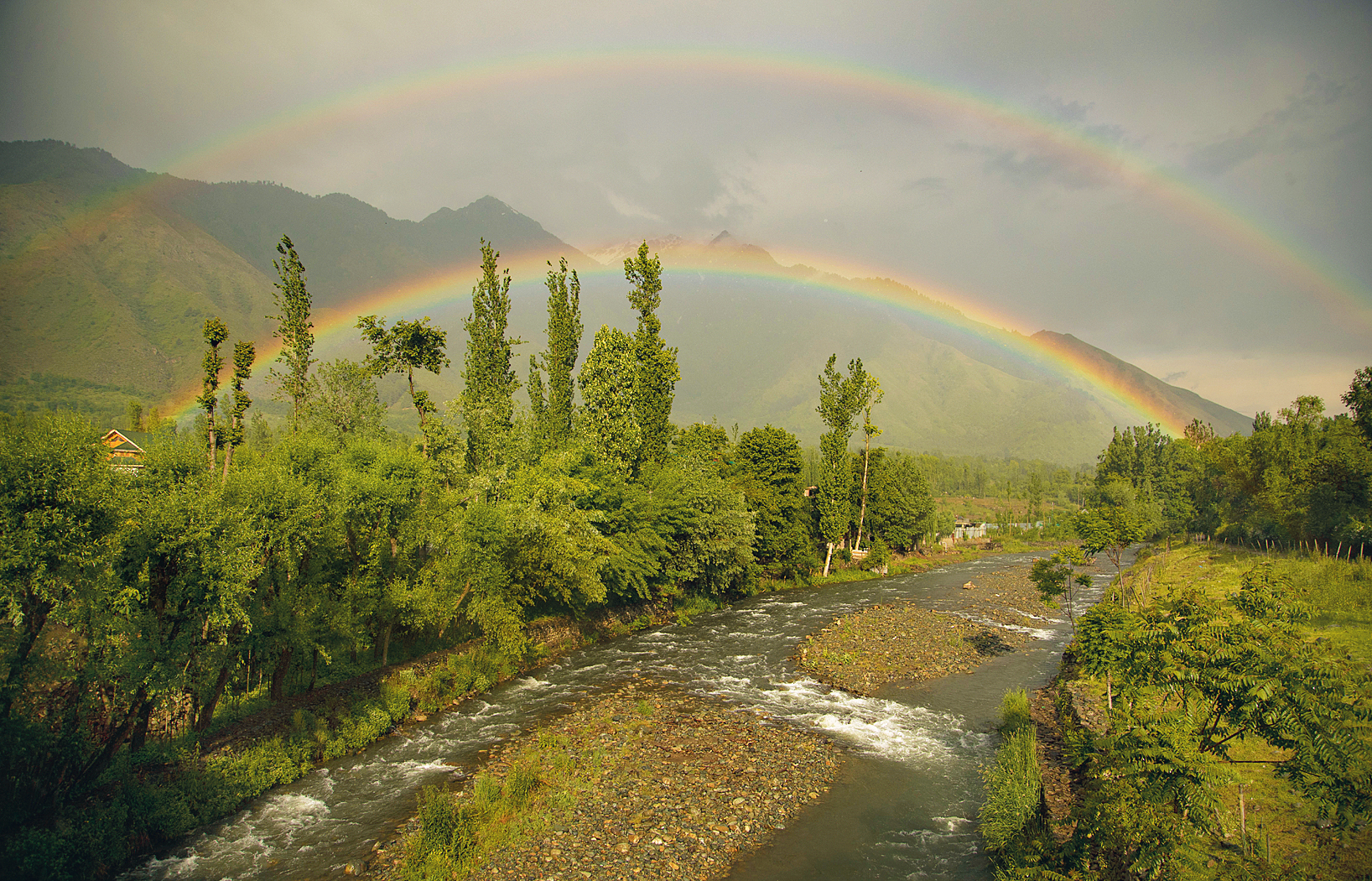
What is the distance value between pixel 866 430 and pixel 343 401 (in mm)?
50782

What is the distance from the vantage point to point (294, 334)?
134ft

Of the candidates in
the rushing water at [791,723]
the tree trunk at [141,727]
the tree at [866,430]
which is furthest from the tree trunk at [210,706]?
the tree at [866,430]

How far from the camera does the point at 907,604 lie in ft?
160

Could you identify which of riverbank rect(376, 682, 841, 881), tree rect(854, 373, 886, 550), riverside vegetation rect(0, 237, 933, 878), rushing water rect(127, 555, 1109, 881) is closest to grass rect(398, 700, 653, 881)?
riverbank rect(376, 682, 841, 881)

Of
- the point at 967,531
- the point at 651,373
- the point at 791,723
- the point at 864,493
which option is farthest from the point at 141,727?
the point at 967,531

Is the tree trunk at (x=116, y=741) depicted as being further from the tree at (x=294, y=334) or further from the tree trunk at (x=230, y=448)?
the tree at (x=294, y=334)

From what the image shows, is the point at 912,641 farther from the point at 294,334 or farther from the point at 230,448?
the point at 294,334

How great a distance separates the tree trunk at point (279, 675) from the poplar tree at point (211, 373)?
8081 millimetres

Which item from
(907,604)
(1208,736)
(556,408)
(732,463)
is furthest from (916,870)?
(732,463)

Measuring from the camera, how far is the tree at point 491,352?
4244cm

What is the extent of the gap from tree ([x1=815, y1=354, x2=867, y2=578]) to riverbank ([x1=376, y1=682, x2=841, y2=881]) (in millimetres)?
43265

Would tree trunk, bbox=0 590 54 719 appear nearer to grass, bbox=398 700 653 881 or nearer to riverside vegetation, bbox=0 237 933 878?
riverside vegetation, bbox=0 237 933 878

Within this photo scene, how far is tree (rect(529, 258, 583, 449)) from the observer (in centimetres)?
4759

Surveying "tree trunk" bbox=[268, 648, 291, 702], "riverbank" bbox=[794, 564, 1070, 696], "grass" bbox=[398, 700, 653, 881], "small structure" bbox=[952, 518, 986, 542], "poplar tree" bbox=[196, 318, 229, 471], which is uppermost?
"poplar tree" bbox=[196, 318, 229, 471]
